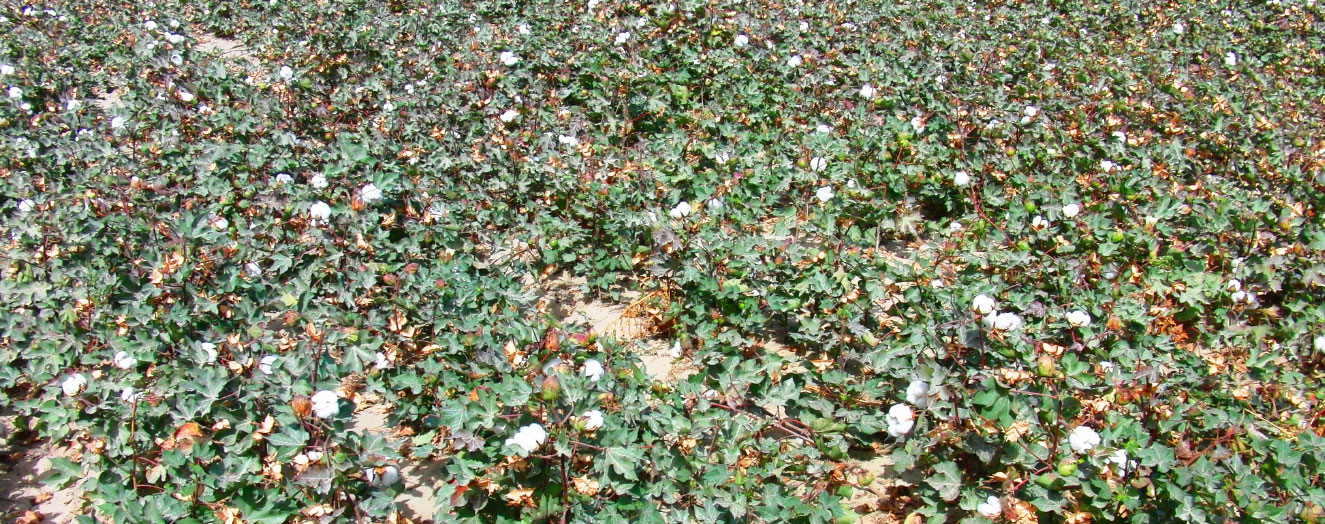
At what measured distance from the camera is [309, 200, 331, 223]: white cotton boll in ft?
10.4

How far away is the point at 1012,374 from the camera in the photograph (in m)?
2.36

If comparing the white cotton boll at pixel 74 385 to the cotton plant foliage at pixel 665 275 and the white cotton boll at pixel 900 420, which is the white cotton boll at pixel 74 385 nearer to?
the cotton plant foliage at pixel 665 275

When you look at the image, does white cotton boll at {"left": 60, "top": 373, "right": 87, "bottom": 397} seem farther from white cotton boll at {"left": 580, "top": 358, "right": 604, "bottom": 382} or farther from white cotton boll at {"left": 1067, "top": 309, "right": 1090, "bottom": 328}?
white cotton boll at {"left": 1067, "top": 309, "right": 1090, "bottom": 328}

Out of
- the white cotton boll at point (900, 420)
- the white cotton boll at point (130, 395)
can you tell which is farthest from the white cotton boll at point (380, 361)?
the white cotton boll at point (900, 420)

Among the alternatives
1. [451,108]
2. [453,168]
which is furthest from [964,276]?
[451,108]

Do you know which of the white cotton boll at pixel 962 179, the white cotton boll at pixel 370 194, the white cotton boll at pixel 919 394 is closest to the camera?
the white cotton boll at pixel 919 394

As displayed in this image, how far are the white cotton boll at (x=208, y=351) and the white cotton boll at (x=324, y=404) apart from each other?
449 mm

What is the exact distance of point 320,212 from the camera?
3.16 m

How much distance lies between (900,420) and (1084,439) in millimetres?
447

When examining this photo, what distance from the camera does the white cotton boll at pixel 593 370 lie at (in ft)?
7.88

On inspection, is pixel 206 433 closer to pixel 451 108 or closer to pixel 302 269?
pixel 302 269

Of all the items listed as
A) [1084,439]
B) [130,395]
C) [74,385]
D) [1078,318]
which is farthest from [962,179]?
[74,385]

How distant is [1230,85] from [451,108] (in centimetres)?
463

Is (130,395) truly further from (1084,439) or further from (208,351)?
(1084,439)
